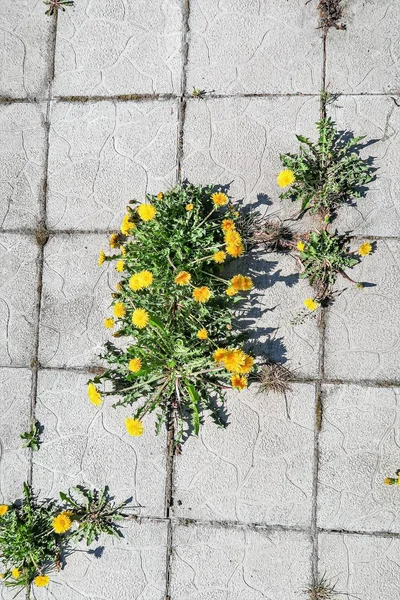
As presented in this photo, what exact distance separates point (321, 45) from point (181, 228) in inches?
52.7

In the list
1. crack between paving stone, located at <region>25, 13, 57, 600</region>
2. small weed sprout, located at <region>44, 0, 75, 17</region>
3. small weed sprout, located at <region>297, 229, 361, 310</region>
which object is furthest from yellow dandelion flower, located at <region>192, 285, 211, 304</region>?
small weed sprout, located at <region>44, 0, 75, 17</region>

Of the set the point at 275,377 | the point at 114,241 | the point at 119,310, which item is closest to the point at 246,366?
the point at 275,377

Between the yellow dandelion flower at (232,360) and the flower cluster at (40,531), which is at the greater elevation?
the yellow dandelion flower at (232,360)

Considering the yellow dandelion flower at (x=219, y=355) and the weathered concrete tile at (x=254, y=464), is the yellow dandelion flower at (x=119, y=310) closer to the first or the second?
the yellow dandelion flower at (x=219, y=355)

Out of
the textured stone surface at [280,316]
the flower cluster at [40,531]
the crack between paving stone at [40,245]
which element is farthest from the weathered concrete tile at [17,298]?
the textured stone surface at [280,316]

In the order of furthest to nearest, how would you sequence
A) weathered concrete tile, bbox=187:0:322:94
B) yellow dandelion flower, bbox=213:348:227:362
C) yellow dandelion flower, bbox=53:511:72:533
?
weathered concrete tile, bbox=187:0:322:94, yellow dandelion flower, bbox=53:511:72:533, yellow dandelion flower, bbox=213:348:227:362

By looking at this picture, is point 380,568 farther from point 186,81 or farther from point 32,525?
Result: point 186,81

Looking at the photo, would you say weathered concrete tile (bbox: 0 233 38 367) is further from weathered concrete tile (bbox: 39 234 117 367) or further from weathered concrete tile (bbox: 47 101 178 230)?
weathered concrete tile (bbox: 47 101 178 230)

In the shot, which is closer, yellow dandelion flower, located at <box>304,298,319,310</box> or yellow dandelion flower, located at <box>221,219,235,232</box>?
yellow dandelion flower, located at <box>221,219,235,232</box>

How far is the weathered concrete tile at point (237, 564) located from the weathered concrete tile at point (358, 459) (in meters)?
0.26

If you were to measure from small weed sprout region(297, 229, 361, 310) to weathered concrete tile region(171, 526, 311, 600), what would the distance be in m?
1.30

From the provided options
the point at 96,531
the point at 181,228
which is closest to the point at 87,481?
the point at 96,531

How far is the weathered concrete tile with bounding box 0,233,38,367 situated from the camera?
3.28m

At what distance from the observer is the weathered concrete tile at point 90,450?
316cm
